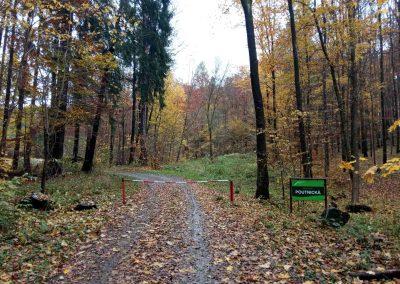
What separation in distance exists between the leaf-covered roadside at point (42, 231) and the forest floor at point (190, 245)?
2 cm

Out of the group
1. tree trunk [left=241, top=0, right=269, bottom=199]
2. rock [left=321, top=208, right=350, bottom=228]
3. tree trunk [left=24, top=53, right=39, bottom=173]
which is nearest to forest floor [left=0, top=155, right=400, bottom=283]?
rock [left=321, top=208, right=350, bottom=228]

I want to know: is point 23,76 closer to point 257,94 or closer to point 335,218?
point 257,94

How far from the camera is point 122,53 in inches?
859

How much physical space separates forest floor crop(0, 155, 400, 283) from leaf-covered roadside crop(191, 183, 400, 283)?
0.02 meters

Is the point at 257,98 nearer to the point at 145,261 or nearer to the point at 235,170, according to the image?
the point at 145,261

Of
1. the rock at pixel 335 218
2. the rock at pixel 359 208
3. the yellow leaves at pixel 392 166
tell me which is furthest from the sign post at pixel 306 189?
the yellow leaves at pixel 392 166

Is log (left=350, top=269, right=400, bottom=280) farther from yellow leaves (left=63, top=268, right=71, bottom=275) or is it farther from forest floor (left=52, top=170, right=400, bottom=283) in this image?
yellow leaves (left=63, top=268, right=71, bottom=275)

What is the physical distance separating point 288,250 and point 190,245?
2.22m

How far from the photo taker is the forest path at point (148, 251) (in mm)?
5811

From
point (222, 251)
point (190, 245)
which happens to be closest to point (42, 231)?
point (190, 245)

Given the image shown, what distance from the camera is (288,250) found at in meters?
6.93

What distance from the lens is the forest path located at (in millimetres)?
5811

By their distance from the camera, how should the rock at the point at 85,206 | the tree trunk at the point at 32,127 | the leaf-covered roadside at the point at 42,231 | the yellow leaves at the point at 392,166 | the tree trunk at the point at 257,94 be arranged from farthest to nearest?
the tree trunk at the point at 257,94
the tree trunk at the point at 32,127
the rock at the point at 85,206
the leaf-covered roadside at the point at 42,231
the yellow leaves at the point at 392,166

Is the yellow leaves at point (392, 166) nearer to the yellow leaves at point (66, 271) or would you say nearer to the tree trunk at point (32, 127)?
the yellow leaves at point (66, 271)
